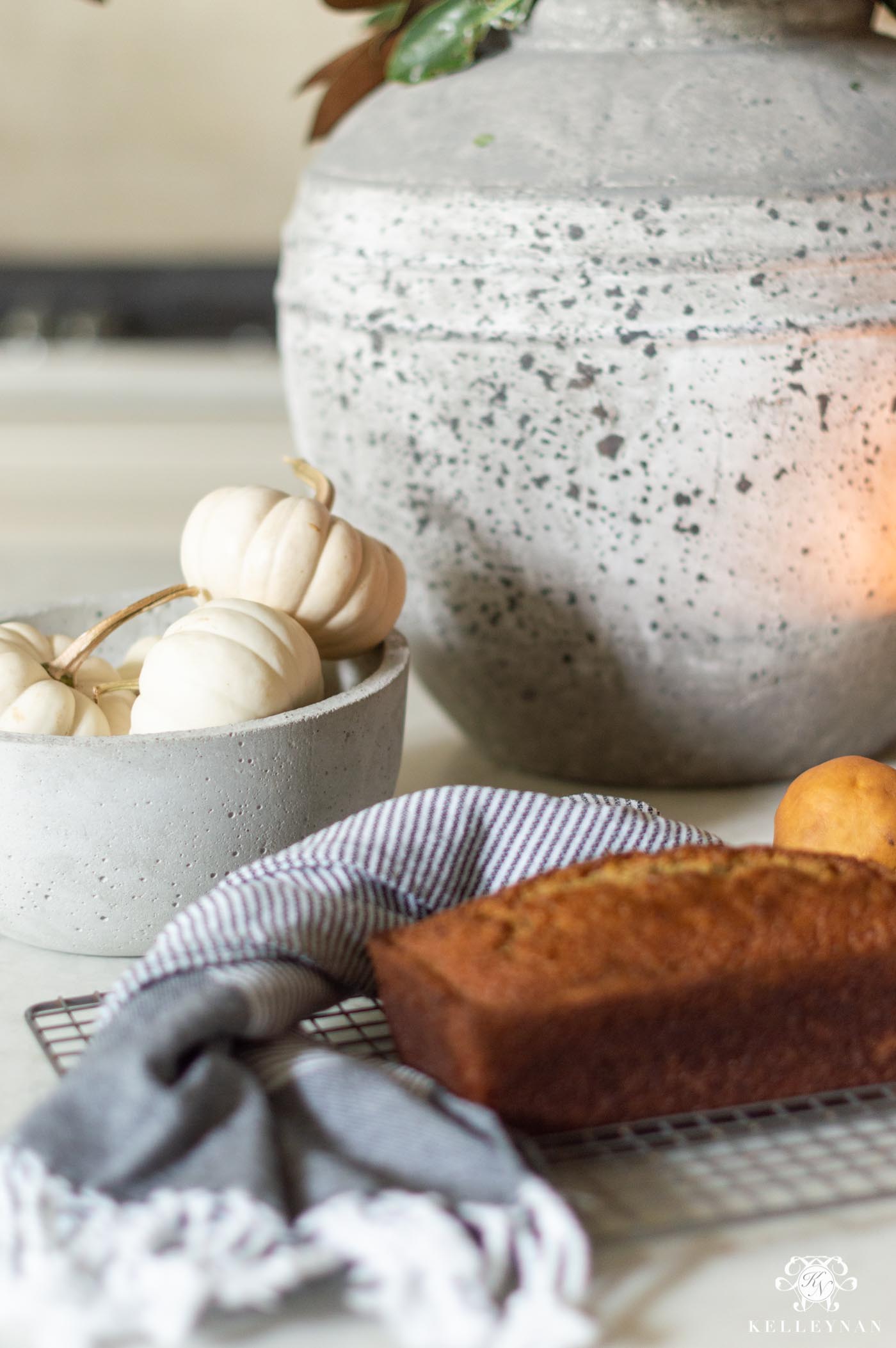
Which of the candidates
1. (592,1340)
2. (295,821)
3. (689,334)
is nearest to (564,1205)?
(592,1340)

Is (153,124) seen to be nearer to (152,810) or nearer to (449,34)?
(449,34)

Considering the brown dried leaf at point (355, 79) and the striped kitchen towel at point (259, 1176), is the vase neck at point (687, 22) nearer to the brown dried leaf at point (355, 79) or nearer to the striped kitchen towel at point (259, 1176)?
the brown dried leaf at point (355, 79)

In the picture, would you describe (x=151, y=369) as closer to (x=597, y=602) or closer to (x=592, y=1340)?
(x=597, y=602)

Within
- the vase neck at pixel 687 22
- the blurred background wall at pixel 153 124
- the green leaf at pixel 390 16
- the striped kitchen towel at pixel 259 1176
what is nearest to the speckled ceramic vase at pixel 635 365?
the vase neck at pixel 687 22

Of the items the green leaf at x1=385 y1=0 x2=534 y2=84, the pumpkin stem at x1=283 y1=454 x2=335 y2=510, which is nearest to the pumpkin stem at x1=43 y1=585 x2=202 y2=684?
the pumpkin stem at x1=283 y1=454 x2=335 y2=510

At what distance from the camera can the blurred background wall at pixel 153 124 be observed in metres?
2.72

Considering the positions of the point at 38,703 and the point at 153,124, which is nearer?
the point at 38,703

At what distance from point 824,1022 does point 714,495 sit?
0.38m

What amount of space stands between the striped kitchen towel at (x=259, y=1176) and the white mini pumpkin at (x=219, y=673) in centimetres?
11

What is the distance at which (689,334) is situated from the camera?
816 mm

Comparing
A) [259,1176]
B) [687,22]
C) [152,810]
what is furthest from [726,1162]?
[687,22]

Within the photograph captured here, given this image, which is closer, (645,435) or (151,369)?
(645,435)

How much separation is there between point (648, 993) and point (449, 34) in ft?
2.14

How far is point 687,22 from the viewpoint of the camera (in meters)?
0.88
